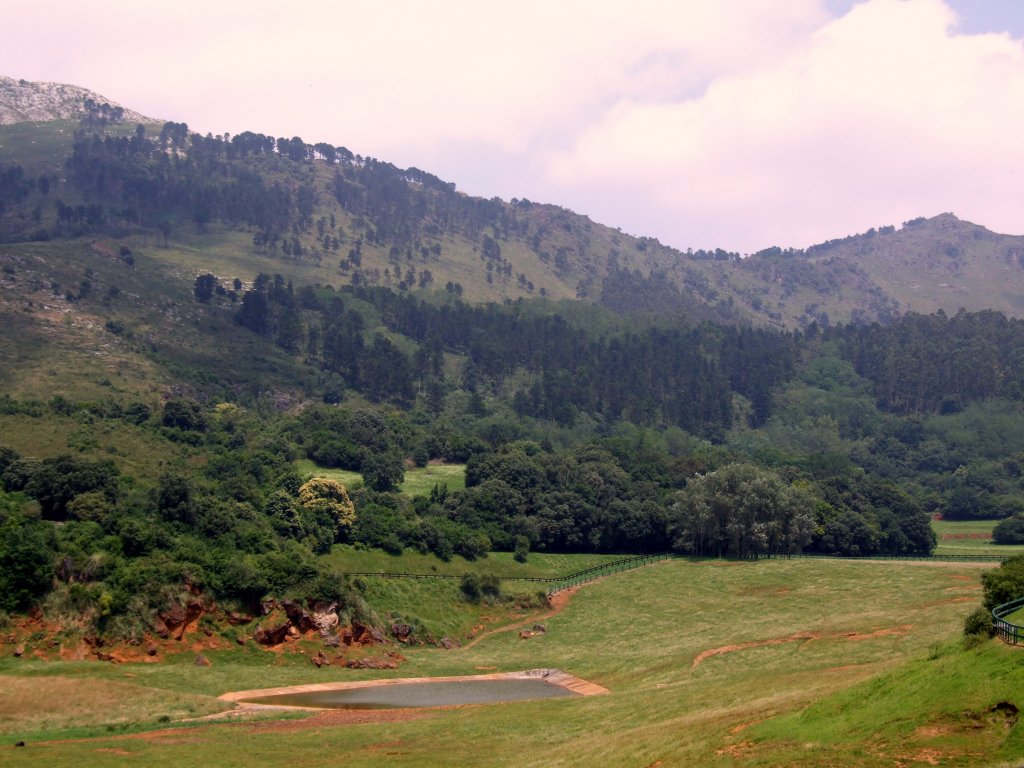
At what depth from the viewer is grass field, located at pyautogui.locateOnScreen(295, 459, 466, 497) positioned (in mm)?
127812

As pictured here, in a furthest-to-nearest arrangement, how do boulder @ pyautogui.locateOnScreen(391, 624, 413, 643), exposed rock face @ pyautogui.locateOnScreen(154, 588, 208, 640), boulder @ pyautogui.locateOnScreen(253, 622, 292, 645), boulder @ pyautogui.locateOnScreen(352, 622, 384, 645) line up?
1. boulder @ pyautogui.locateOnScreen(391, 624, 413, 643)
2. boulder @ pyautogui.locateOnScreen(352, 622, 384, 645)
3. boulder @ pyautogui.locateOnScreen(253, 622, 292, 645)
4. exposed rock face @ pyautogui.locateOnScreen(154, 588, 208, 640)

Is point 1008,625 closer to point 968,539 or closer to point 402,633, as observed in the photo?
point 402,633

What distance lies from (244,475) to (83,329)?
8373 cm

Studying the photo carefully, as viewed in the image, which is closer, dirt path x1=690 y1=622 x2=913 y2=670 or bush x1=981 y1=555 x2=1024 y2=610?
bush x1=981 y1=555 x2=1024 y2=610

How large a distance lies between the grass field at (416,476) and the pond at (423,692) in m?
55.4

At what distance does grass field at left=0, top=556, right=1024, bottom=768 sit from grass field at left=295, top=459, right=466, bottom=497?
4054 centimetres

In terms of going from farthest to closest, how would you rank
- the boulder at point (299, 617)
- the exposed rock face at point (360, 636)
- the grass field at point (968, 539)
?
the grass field at point (968, 539) → the exposed rock face at point (360, 636) → the boulder at point (299, 617)

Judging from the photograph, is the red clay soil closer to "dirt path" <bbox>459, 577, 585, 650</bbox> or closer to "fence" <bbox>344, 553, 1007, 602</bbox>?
"dirt path" <bbox>459, 577, 585, 650</bbox>

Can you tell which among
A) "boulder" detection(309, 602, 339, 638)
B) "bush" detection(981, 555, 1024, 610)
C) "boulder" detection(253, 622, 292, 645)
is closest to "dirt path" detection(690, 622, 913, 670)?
"bush" detection(981, 555, 1024, 610)

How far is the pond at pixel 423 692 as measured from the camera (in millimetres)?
58406

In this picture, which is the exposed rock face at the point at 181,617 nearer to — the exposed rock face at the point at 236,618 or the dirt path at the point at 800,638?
the exposed rock face at the point at 236,618

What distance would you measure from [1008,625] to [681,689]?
22995 mm

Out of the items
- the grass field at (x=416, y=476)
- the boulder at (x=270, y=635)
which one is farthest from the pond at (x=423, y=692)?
the grass field at (x=416, y=476)

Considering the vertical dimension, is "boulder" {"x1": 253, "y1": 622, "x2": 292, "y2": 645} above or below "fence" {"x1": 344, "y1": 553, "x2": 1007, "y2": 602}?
below
